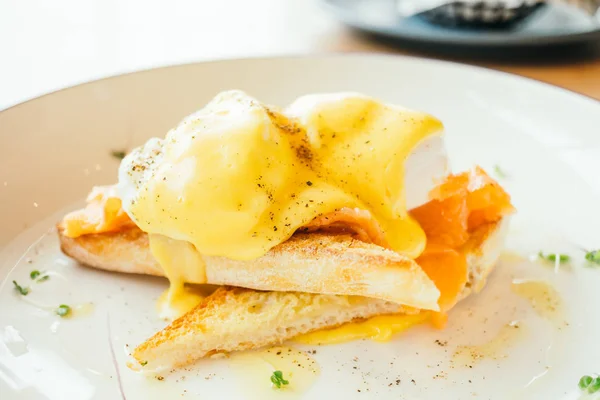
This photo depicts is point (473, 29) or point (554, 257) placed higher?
point (473, 29)

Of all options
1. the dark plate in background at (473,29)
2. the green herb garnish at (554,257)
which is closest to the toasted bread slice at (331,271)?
the green herb garnish at (554,257)

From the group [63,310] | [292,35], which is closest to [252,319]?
[63,310]

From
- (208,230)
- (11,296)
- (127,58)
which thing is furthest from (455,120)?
(127,58)

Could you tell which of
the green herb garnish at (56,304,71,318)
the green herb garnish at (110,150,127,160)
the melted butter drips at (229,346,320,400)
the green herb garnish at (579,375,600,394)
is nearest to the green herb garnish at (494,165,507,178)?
the green herb garnish at (579,375,600,394)

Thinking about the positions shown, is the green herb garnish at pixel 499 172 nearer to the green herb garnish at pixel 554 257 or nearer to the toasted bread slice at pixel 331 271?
the green herb garnish at pixel 554 257

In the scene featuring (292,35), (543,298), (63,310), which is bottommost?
(543,298)

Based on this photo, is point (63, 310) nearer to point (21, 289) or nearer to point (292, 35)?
point (21, 289)

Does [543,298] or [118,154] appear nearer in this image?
→ [543,298]

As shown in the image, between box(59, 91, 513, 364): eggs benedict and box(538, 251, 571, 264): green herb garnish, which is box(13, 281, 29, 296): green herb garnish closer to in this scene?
box(59, 91, 513, 364): eggs benedict
